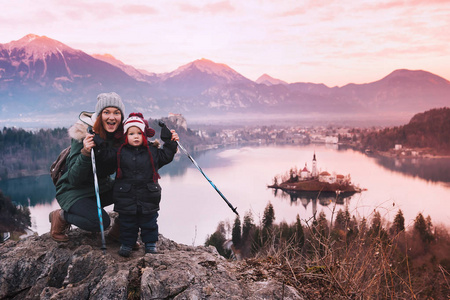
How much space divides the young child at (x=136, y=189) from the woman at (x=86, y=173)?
151 millimetres

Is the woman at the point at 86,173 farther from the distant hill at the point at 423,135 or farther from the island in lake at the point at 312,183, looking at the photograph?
the distant hill at the point at 423,135

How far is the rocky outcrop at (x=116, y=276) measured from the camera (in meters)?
1.74

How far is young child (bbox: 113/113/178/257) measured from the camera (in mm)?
2389

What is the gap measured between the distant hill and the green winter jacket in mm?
77399

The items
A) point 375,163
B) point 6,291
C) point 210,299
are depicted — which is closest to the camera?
point 210,299

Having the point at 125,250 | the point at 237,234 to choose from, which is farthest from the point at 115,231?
the point at 237,234

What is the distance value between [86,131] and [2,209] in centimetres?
2855

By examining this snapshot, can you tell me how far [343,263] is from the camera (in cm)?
197

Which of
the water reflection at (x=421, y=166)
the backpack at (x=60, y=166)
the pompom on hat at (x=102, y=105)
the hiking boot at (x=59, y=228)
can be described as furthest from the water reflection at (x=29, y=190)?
the water reflection at (x=421, y=166)

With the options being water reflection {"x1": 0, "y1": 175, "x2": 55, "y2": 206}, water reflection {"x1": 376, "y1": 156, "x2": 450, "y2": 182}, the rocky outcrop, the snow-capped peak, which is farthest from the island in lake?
the snow-capped peak

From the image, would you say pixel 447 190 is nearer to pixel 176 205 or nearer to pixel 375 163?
pixel 375 163

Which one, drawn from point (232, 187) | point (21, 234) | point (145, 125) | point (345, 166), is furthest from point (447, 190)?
point (145, 125)

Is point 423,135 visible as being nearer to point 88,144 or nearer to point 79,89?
point 88,144

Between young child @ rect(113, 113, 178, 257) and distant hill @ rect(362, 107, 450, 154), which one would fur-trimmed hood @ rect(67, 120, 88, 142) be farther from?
distant hill @ rect(362, 107, 450, 154)
